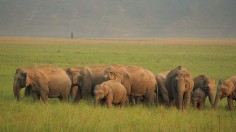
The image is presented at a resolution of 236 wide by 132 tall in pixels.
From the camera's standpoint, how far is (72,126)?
489 inches

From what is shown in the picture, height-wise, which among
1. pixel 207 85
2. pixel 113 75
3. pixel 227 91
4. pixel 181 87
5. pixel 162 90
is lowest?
pixel 162 90

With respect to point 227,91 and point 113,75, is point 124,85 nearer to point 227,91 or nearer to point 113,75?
point 113,75

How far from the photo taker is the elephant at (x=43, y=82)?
17.0 meters

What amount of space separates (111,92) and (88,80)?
3072 mm

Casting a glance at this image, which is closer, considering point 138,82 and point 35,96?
point 35,96

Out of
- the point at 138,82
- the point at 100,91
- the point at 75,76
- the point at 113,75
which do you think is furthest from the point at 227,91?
the point at 75,76

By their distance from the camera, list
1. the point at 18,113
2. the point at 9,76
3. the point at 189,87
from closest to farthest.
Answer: the point at 18,113
the point at 189,87
the point at 9,76

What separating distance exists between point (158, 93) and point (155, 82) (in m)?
0.80

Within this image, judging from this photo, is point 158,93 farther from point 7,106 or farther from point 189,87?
point 7,106

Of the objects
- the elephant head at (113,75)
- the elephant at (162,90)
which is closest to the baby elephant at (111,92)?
the elephant head at (113,75)

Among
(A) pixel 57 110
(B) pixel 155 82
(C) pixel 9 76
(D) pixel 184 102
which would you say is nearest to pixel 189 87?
(D) pixel 184 102

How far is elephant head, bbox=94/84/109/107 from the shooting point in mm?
15788

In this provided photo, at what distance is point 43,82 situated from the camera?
17.7m

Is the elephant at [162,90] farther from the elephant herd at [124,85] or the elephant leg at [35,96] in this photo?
the elephant leg at [35,96]
